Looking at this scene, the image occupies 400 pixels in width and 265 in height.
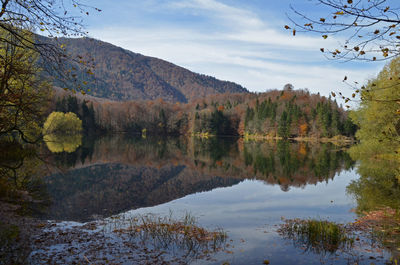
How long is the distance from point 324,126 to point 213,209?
281 ft

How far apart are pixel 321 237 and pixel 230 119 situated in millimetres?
121058

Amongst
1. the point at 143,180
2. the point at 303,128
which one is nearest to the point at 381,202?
the point at 143,180

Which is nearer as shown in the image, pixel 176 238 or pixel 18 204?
pixel 176 238

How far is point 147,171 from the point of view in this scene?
99.0 feet

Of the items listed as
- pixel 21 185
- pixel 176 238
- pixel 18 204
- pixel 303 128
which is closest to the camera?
pixel 176 238

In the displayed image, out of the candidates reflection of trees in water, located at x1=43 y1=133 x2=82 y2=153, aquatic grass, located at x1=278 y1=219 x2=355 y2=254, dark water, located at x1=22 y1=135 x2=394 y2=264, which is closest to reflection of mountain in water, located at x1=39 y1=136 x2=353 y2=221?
dark water, located at x1=22 y1=135 x2=394 y2=264

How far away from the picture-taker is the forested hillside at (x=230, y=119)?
314ft

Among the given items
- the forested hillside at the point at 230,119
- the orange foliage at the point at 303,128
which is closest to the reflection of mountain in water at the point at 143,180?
the forested hillside at the point at 230,119

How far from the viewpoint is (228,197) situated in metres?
19.3

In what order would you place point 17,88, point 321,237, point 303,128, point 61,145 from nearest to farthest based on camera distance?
point 321,237 → point 17,88 → point 61,145 → point 303,128

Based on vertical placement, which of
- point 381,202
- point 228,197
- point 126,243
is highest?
point 381,202

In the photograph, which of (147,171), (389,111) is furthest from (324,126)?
(147,171)

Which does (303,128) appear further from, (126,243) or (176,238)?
(126,243)

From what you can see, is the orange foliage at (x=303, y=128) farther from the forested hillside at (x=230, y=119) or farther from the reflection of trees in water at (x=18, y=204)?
the reflection of trees in water at (x=18, y=204)
